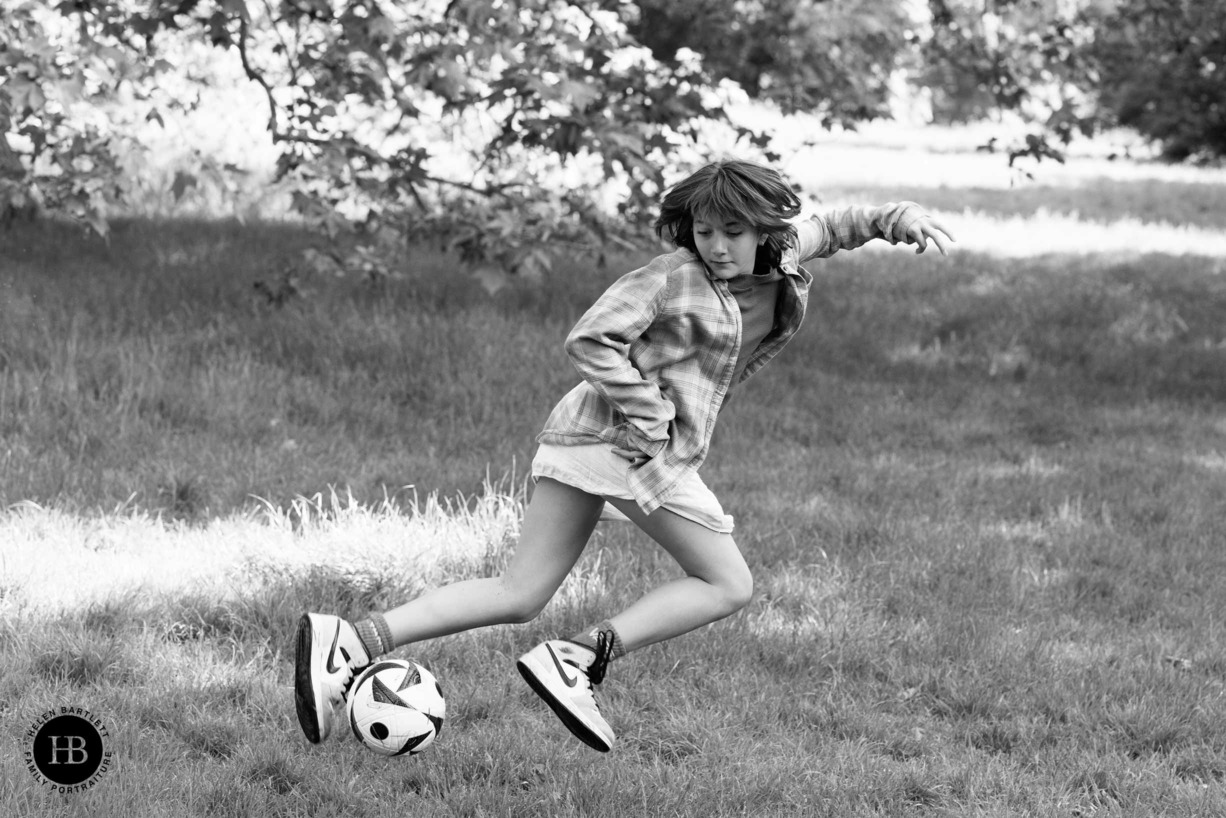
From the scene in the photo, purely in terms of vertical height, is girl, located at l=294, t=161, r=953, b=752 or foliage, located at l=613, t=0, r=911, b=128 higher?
foliage, located at l=613, t=0, r=911, b=128

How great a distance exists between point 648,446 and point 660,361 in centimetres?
24

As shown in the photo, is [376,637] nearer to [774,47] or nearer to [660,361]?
[660,361]

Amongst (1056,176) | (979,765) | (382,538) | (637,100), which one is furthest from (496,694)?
(1056,176)

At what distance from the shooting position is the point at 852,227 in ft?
12.0

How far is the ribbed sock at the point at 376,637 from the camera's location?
3.30m

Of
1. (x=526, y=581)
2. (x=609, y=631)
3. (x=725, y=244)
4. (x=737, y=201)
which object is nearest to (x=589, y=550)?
(x=526, y=581)

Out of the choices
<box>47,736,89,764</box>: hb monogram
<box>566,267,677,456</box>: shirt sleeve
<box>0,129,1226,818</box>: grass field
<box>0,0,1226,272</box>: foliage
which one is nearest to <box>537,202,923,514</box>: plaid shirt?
<box>566,267,677,456</box>: shirt sleeve

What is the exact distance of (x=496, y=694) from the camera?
399 centimetres

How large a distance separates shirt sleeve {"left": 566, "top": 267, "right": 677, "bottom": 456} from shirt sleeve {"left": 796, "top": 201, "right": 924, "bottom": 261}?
1.77ft

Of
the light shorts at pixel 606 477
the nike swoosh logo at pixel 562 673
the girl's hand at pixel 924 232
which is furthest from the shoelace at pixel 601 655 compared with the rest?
the girl's hand at pixel 924 232

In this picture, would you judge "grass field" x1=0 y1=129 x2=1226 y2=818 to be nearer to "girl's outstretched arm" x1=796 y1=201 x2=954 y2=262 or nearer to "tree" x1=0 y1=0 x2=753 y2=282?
"tree" x1=0 y1=0 x2=753 y2=282

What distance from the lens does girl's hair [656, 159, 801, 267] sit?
124 inches

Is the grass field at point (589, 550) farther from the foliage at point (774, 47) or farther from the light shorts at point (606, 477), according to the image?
the foliage at point (774, 47)

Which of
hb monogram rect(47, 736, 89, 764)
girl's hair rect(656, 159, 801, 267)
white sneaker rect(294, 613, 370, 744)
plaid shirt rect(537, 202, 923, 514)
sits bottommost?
hb monogram rect(47, 736, 89, 764)
